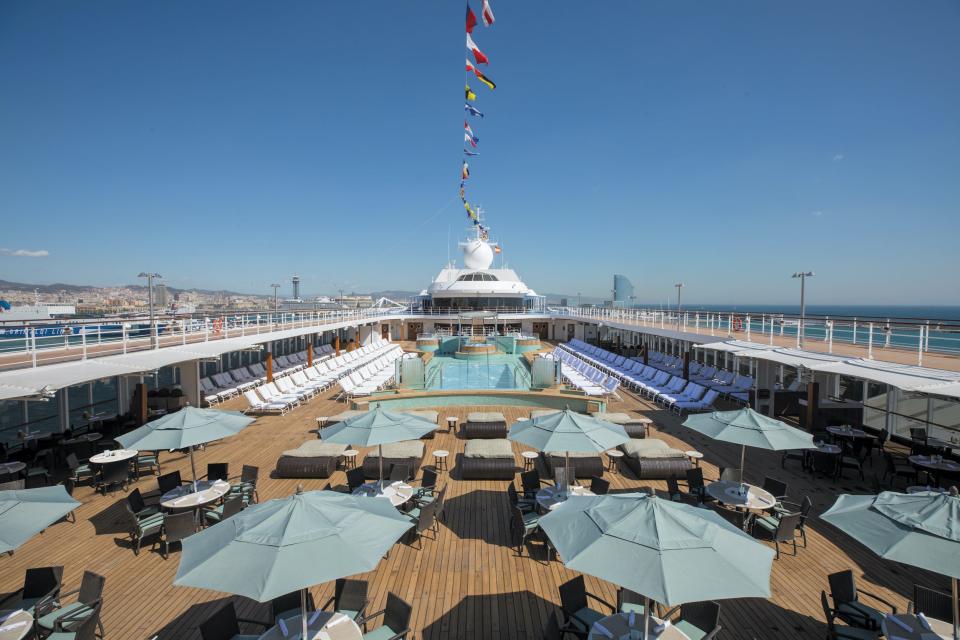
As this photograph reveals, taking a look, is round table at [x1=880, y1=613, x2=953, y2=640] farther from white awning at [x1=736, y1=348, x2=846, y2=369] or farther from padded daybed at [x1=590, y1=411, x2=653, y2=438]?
padded daybed at [x1=590, y1=411, x2=653, y2=438]

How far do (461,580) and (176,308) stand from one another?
31.5 metres

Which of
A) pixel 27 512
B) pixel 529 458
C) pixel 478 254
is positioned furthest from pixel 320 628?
pixel 478 254

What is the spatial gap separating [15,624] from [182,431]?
2.58 metres

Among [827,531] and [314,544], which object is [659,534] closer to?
[314,544]

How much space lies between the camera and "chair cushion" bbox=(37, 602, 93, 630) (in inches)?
155

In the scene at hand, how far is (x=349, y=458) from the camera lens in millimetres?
8625

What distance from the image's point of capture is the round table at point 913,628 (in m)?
3.55

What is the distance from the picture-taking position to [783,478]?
25.7ft

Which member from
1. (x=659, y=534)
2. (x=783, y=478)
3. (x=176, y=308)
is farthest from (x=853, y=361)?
(x=176, y=308)

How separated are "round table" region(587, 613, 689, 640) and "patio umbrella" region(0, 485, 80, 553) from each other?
184 inches

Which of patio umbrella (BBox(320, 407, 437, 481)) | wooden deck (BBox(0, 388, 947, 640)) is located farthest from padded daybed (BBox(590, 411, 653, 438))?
patio umbrella (BBox(320, 407, 437, 481))

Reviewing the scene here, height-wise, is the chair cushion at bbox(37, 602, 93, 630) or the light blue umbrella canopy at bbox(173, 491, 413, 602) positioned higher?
the light blue umbrella canopy at bbox(173, 491, 413, 602)

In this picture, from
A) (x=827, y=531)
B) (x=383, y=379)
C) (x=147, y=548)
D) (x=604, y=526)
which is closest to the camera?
(x=604, y=526)

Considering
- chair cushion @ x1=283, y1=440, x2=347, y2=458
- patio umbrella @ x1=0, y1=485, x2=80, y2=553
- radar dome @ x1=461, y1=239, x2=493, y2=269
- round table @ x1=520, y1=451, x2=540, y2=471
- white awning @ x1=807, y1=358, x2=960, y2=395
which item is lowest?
round table @ x1=520, y1=451, x2=540, y2=471
